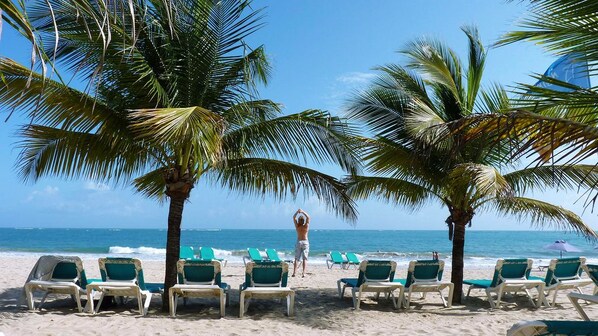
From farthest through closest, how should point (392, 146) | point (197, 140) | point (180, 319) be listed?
point (392, 146), point (180, 319), point (197, 140)

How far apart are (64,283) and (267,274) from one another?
8.93ft

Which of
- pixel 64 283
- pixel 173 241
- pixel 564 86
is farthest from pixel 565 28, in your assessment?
pixel 64 283

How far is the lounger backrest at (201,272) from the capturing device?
22.9ft

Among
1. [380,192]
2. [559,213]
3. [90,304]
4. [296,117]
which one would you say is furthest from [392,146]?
[90,304]

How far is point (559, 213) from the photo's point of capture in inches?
347

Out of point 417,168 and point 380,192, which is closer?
point 417,168

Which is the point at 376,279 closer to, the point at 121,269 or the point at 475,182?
the point at 475,182

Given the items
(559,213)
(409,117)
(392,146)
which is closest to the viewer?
(409,117)

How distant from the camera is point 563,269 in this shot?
8383 mm

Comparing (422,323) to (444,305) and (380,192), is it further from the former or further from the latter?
(380,192)

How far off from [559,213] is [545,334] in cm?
719

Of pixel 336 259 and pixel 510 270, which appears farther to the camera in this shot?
pixel 336 259

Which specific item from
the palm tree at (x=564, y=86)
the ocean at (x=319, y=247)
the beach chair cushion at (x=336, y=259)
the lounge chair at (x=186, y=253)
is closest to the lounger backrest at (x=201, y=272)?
the palm tree at (x=564, y=86)

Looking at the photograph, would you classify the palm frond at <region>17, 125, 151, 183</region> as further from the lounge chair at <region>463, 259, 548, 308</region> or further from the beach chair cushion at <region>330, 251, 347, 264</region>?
the beach chair cushion at <region>330, 251, 347, 264</region>
